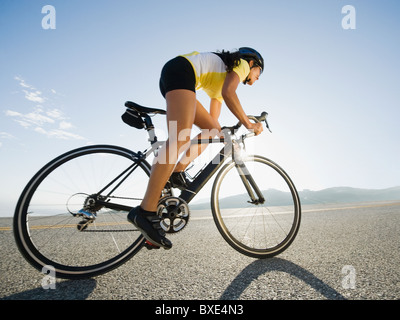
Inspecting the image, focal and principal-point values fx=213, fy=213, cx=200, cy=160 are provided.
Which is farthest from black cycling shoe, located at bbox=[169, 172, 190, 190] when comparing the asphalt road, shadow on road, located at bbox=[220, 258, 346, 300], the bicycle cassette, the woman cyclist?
shadow on road, located at bbox=[220, 258, 346, 300]

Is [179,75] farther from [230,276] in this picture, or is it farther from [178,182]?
[230,276]

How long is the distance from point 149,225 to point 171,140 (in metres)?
0.80

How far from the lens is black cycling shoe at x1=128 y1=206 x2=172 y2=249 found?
187 cm

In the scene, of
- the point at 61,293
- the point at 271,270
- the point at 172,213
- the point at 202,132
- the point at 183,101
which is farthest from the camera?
the point at 202,132

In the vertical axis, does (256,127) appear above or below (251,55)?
below

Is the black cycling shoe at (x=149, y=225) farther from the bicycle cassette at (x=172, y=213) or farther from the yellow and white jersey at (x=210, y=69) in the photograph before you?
the yellow and white jersey at (x=210, y=69)

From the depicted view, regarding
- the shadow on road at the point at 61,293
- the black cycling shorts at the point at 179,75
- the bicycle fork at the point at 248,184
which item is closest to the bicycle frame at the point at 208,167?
the bicycle fork at the point at 248,184

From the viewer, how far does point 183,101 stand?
6.55 feet

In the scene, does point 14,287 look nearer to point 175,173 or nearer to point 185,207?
point 185,207

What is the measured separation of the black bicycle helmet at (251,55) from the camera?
2422mm

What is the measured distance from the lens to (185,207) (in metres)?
2.21

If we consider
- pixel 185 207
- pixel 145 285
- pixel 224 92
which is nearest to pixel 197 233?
pixel 185 207

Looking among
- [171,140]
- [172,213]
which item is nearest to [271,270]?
[172,213]

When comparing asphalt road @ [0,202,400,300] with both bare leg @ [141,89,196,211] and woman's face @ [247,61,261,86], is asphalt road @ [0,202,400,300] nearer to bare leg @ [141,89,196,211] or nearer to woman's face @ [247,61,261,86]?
bare leg @ [141,89,196,211]
